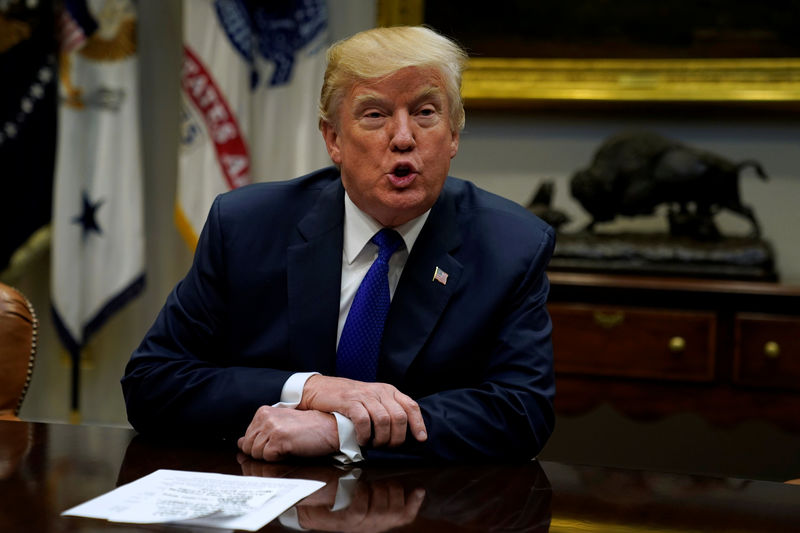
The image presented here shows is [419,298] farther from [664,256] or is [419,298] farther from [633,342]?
[664,256]

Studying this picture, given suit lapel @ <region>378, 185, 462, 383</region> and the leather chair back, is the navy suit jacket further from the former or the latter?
the leather chair back

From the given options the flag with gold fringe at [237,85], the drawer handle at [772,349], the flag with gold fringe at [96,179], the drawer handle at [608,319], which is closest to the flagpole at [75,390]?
the flag with gold fringe at [96,179]

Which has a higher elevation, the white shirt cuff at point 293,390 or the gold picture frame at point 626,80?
→ the gold picture frame at point 626,80

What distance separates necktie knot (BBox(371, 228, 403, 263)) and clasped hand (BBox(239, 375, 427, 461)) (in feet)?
1.12

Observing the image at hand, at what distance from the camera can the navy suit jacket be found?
1.55 metres

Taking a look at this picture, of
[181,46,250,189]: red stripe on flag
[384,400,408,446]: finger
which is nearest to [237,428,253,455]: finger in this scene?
[384,400,408,446]: finger

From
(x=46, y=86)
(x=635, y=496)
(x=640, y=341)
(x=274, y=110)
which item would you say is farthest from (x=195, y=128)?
(x=635, y=496)

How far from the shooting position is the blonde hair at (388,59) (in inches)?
63.8

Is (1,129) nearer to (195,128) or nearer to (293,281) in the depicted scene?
(195,128)

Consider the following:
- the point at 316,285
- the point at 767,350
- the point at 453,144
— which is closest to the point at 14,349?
the point at 316,285

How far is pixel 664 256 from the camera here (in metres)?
3.20

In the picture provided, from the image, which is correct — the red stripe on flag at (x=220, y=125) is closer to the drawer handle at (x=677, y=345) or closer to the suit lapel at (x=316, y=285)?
the drawer handle at (x=677, y=345)

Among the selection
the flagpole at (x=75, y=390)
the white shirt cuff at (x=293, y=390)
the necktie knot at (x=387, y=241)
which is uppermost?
the necktie knot at (x=387, y=241)

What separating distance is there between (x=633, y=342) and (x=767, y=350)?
44cm
